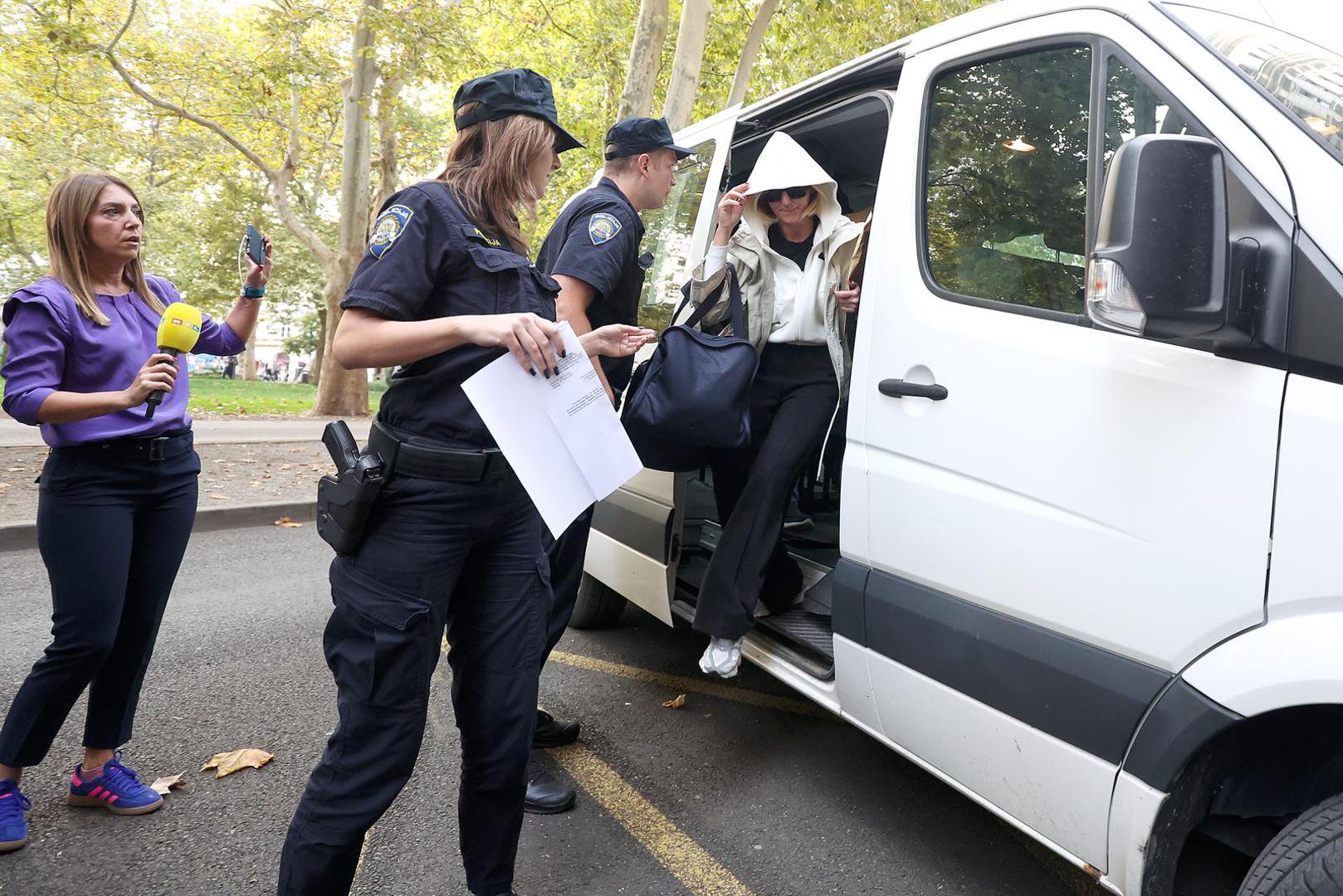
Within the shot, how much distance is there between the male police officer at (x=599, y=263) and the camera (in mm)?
2473

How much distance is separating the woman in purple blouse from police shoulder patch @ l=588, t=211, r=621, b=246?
108 cm

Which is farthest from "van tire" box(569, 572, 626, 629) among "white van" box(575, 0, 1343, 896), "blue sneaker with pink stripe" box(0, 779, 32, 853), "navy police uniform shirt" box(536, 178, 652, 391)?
"blue sneaker with pink stripe" box(0, 779, 32, 853)

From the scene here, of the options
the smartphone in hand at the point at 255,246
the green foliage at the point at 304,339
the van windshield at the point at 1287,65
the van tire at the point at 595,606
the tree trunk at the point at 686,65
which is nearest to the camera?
the van windshield at the point at 1287,65

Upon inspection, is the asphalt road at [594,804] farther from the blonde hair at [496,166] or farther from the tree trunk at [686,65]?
the tree trunk at [686,65]

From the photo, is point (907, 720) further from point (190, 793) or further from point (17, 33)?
point (17, 33)

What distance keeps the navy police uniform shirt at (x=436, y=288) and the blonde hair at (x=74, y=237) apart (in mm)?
1117

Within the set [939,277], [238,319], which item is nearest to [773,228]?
[939,277]

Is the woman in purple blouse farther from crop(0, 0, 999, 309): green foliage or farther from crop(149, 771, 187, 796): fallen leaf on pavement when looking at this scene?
crop(0, 0, 999, 309): green foliage

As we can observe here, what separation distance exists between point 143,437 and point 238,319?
547 millimetres

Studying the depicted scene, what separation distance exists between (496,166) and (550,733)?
2.02 m

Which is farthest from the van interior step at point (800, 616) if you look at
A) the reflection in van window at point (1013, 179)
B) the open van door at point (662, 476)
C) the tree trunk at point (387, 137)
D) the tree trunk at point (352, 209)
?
the tree trunk at point (387, 137)

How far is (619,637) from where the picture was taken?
4.43 m

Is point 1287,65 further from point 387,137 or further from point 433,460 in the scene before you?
point 387,137

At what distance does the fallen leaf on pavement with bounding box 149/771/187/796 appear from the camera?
281cm
